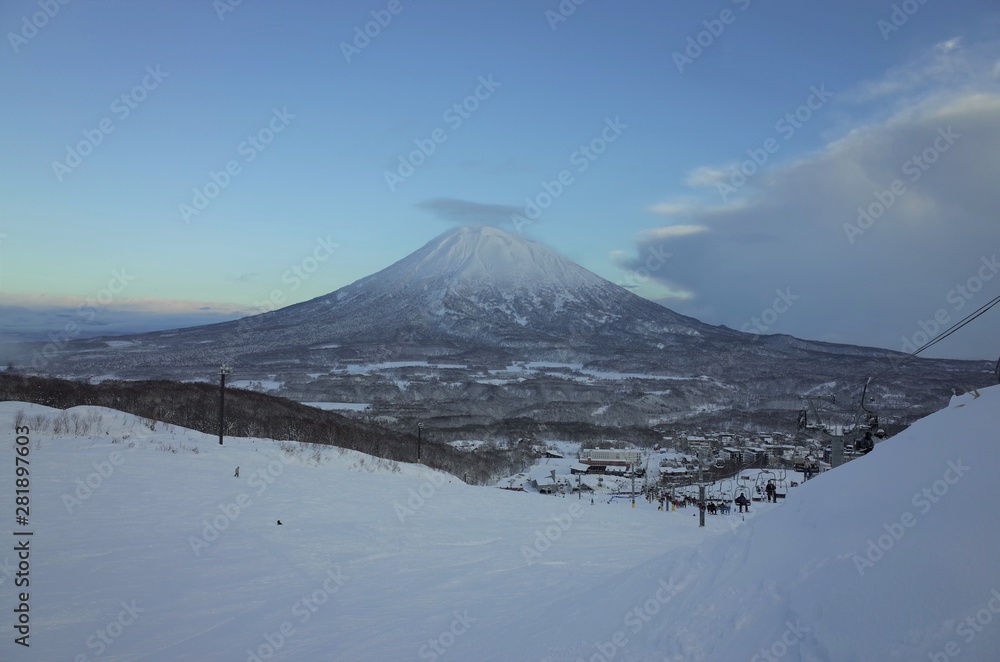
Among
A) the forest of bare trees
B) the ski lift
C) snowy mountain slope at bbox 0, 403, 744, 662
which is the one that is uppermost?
the forest of bare trees

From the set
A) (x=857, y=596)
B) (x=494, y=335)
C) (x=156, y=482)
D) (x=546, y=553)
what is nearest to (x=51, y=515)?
(x=156, y=482)

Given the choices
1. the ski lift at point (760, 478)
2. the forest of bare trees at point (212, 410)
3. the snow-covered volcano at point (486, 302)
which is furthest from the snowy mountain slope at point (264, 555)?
the snow-covered volcano at point (486, 302)

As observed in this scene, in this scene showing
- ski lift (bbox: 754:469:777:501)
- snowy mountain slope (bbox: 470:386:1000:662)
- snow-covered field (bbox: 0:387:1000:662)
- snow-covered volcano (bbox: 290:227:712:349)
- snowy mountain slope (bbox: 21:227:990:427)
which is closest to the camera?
snowy mountain slope (bbox: 470:386:1000:662)

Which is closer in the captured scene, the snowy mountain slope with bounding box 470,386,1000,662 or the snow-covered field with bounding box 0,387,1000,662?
the snowy mountain slope with bounding box 470,386,1000,662

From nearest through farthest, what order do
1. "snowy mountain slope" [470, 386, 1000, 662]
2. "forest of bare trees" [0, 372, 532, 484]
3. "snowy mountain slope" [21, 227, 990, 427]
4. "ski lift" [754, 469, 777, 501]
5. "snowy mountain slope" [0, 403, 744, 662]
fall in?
"snowy mountain slope" [470, 386, 1000, 662] → "snowy mountain slope" [0, 403, 744, 662] → "forest of bare trees" [0, 372, 532, 484] → "ski lift" [754, 469, 777, 501] → "snowy mountain slope" [21, 227, 990, 427]

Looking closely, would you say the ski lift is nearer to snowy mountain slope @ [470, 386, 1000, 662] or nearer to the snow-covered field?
the snow-covered field

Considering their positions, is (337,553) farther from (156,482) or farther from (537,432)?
(537,432)

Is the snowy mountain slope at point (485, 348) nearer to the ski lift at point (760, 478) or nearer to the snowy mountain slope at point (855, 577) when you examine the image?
the ski lift at point (760, 478)

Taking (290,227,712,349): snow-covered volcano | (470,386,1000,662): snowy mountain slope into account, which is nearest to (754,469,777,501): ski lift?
(470,386,1000,662): snowy mountain slope

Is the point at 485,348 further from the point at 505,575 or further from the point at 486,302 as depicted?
the point at 505,575
